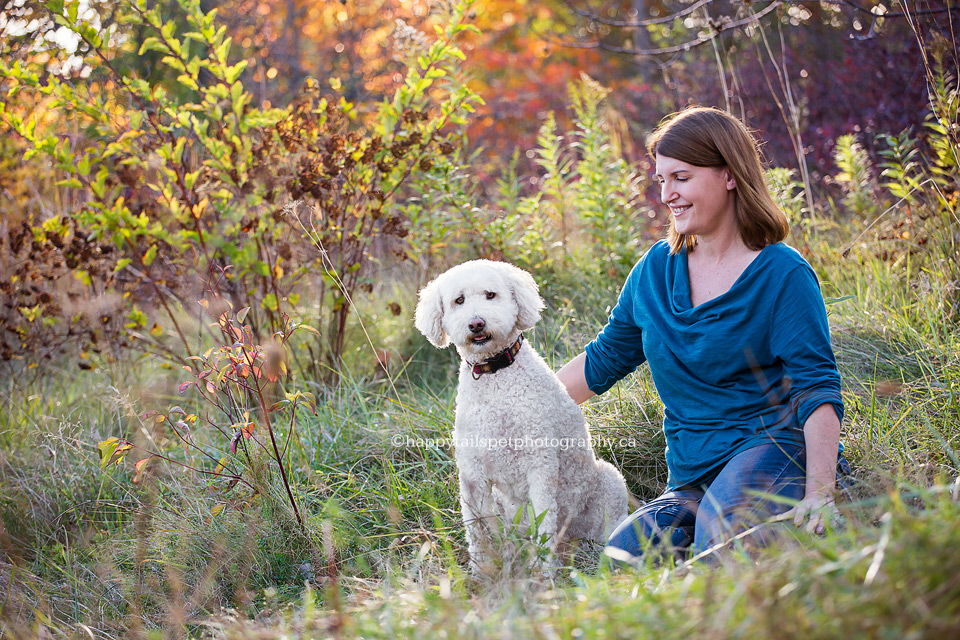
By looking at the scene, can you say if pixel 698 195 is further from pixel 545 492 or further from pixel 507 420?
pixel 545 492

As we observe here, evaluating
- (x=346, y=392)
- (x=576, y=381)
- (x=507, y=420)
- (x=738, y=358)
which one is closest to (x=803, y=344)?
(x=738, y=358)

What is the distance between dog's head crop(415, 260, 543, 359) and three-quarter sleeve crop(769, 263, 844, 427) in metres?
0.85

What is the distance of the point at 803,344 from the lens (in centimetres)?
232

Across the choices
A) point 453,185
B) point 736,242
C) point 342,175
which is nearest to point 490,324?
point 736,242

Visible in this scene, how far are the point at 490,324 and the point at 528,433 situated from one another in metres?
0.40

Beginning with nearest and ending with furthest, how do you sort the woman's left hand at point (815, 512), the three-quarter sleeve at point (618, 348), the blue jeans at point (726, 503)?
the woman's left hand at point (815, 512)
the blue jeans at point (726, 503)
the three-quarter sleeve at point (618, 348)

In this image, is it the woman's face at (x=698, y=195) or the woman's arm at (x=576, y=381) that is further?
the woman's arm at (x=576, y=381)

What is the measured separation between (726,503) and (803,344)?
56cm

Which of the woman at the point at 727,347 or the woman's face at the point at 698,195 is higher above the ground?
the woman's face at the point at 698,195

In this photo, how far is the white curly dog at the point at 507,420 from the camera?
8.30 ft

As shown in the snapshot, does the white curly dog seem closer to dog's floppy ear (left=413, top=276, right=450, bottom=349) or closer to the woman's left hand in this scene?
dog's floppy ear (left=413, top=276, right=450, bottom=349)

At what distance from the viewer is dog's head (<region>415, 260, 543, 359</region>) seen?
2549 mm

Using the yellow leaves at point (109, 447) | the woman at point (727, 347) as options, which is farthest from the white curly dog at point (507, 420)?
the yellow leaves at point (109, 447)

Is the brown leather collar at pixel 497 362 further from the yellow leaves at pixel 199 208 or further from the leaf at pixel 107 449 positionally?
the yellow leaves at pixel 199 208
